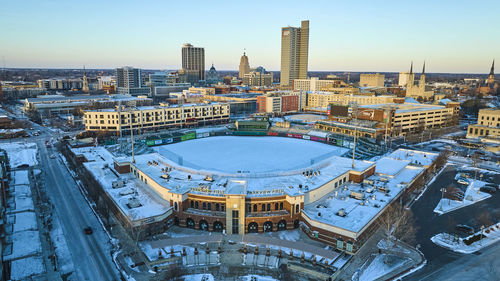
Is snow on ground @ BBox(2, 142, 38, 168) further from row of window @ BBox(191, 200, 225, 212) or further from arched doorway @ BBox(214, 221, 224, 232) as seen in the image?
arched doorway @ BBox(214, 221, 224, 232)

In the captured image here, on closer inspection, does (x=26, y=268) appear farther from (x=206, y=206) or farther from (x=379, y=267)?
(x=379, y=267)

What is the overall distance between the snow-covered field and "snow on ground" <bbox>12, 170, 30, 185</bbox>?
29107mm

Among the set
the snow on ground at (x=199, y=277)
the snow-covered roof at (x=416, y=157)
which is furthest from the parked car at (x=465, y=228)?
the snow on ground at (x=199, y=277)

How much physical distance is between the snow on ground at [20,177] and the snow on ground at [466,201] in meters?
82.9

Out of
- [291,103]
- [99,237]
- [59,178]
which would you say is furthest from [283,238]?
[291,103]

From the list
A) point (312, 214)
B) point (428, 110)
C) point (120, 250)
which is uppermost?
point (428, 110)

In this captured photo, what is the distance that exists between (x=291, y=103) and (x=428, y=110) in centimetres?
7257

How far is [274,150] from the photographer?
8050 centimetres

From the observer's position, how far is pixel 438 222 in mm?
51188

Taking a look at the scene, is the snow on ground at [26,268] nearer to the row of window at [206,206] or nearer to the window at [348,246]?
the row of window at [206,206]

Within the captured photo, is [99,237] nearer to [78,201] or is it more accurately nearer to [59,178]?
[78,201]

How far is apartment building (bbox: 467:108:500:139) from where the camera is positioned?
109256 mm

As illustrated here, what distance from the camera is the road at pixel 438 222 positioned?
39406 mm

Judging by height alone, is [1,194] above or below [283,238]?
above
